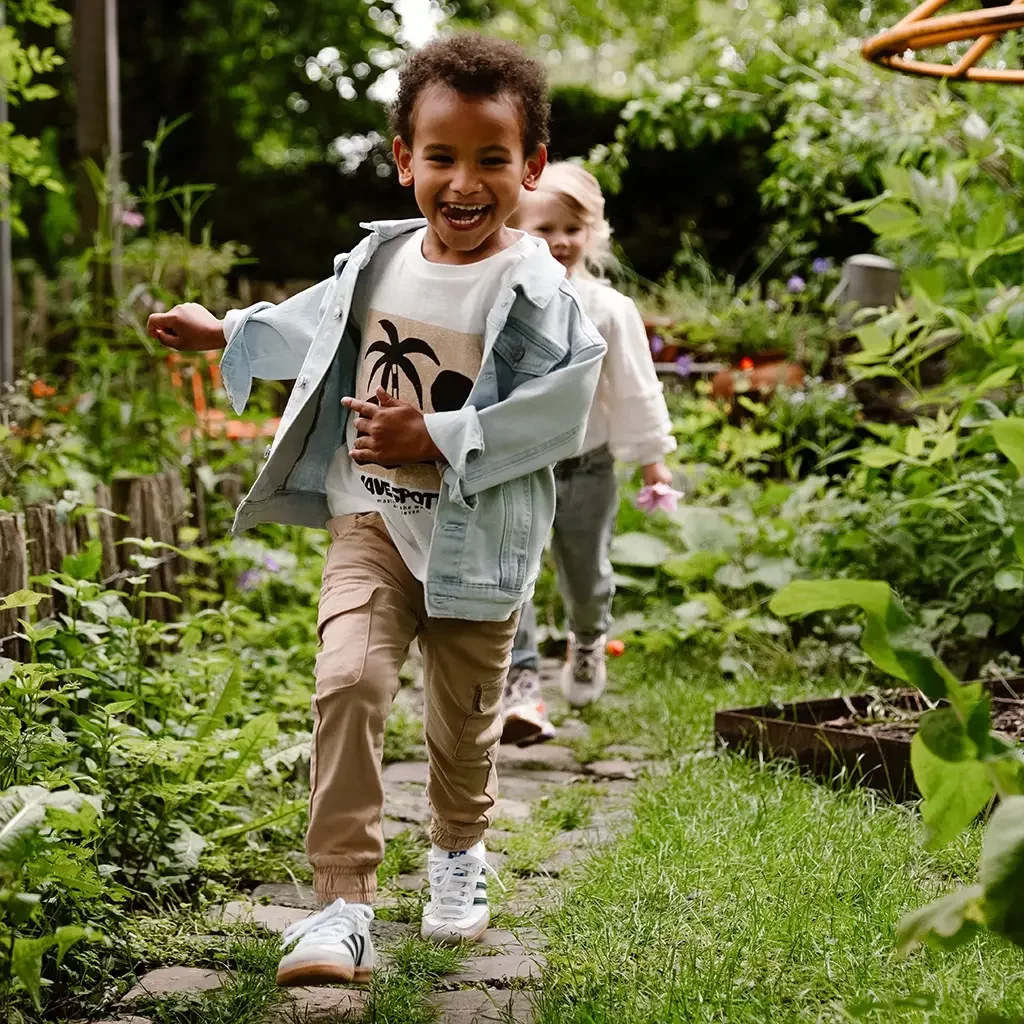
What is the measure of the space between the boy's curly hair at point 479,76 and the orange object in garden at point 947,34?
0.73 m

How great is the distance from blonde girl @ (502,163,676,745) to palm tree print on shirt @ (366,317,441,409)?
1238 millimetres

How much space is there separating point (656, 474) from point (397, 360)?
1.40 m

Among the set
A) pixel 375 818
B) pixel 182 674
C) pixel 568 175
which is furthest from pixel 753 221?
pixel 375 818

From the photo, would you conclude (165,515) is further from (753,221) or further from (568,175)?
(753,221)

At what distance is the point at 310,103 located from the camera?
14.4m

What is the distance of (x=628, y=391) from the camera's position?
3.77 meters

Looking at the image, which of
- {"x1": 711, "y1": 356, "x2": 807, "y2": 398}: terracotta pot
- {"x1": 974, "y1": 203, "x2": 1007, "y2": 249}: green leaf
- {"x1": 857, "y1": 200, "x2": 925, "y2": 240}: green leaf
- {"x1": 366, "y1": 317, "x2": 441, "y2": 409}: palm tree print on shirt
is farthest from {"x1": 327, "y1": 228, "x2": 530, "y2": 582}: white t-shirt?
{"x1": 711, "y1": 356, "x2": 807, "y2": 398}: terracotta pot

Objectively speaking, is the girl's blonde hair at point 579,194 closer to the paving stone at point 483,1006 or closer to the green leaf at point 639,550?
the green leaf at point 639,550

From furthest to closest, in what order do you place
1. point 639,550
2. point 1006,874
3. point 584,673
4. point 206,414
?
point 639,550, point 206,414, point 584,673, point 1006,874

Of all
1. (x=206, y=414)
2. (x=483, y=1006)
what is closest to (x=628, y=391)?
(x=206, y=414)

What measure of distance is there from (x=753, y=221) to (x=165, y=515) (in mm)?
8724

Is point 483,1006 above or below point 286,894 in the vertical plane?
above

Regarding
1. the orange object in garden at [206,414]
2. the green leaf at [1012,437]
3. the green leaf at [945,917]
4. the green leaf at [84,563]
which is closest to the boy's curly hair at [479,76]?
the green leaf at [1012,437]

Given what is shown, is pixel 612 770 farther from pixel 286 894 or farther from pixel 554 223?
pixel 554 223
